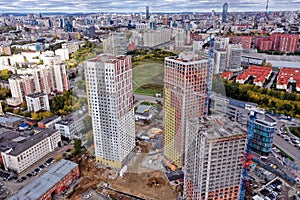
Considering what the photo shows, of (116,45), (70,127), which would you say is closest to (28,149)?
(70,127)

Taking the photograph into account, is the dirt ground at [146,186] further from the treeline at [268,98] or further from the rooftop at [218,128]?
the treeline at [268,98]

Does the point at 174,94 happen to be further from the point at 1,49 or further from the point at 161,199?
the point at 1,49

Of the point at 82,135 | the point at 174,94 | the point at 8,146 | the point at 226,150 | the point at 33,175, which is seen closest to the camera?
the point at 226,150

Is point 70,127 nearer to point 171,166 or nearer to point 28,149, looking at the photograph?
point 28,149

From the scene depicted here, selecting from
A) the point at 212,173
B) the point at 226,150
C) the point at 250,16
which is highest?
the point at 250,16

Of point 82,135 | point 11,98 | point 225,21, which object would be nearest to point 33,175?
point 82,135

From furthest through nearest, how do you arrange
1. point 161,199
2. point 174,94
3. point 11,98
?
point 11,98 < point 174,94 < point 161,199

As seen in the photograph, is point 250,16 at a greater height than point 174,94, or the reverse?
point 250,16
